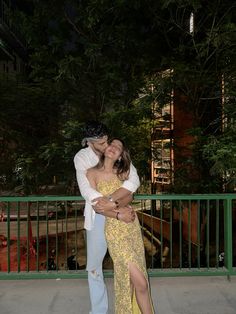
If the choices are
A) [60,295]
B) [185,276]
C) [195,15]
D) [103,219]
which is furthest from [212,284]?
[195,15]

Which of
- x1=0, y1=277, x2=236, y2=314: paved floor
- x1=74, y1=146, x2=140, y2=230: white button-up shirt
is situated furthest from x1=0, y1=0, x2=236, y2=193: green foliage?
x1=74, y1=146, x2=140, y2=230: white button-up shirt

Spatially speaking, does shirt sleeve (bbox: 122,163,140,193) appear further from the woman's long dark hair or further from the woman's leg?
the woman's leg

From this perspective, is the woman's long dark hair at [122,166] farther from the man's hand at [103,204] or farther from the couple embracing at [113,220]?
the man's hand at [103,204]

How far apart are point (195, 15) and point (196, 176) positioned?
349cm

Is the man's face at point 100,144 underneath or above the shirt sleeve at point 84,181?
above

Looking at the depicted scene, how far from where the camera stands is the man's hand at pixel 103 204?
10.2 ft

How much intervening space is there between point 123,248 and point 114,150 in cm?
77

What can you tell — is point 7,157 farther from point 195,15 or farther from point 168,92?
point 195,15

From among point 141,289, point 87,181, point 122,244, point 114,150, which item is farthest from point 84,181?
point 141,289

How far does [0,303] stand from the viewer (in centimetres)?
416

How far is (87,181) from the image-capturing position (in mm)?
3254

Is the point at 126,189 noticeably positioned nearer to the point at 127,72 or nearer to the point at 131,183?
the point at 131,183

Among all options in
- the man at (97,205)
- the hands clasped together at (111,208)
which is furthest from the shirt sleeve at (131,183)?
the hands clasped together at (111,208)

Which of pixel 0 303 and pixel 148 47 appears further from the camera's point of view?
pixel 148 47
